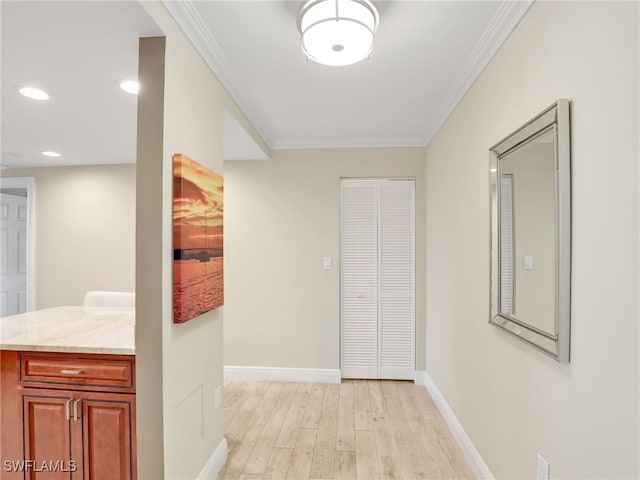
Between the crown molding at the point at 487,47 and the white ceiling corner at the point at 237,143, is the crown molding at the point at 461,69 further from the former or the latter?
the white ceiling corner at the point at 237,143

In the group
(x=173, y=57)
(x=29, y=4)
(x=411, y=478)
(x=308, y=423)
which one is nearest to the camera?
(x=29, y=4)

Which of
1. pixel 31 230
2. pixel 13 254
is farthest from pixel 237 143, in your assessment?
pixel 13 254

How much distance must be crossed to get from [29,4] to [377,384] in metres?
3.69

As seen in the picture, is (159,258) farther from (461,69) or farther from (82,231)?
(82,231)

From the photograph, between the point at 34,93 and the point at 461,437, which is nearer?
the point at 34,93

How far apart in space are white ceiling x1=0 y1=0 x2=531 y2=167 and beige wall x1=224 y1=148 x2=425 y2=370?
13.7 inches

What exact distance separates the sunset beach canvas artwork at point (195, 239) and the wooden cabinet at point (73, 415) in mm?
410

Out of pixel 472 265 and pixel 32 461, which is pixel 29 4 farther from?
pixel 472 265

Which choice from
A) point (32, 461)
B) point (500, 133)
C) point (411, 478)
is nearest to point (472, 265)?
point (500, 133)

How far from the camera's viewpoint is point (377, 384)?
11.4 feet

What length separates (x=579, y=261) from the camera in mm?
1170

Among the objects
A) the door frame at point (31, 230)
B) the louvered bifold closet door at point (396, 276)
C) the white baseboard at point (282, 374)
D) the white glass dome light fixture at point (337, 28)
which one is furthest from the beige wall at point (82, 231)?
the white glass dome light fixture at point (337, 28)

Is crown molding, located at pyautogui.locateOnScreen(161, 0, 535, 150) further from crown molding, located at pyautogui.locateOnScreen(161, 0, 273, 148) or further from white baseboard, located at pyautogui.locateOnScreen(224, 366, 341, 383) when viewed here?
white baseboard, located at pyautogui.locateOnScreen(224, 366, 341, 383)

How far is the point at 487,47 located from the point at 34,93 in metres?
2.70
